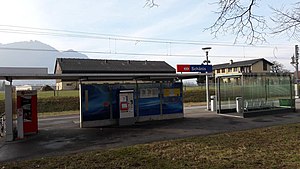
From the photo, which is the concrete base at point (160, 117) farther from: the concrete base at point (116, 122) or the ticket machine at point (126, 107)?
the ticket machine at point (126, 107)

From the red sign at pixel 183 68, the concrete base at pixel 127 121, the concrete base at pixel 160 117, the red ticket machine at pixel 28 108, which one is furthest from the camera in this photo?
the red sign at pixel 183 68

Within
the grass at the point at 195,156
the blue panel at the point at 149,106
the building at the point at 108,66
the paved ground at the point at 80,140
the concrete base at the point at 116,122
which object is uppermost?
the building at the point at 108,66

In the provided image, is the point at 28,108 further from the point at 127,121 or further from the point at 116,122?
the point at 127,121

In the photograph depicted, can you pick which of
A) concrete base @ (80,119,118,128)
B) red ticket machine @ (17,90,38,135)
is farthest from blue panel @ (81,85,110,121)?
red ticket machine @ (17,90,38,135)

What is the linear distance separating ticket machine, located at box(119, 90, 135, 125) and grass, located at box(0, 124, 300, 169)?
16.5 ft

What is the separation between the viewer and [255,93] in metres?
15.9

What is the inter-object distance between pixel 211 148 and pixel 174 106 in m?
7.58

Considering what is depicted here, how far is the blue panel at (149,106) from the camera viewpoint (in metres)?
14.0

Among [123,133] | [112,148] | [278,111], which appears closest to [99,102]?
[123,133]

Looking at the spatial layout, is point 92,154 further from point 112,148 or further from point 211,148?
point 211,148

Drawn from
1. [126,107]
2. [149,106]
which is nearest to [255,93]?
[149,106]

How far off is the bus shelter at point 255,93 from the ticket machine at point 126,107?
612 centimetres

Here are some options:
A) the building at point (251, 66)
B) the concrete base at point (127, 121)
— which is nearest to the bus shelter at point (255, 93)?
the concrete base at point (127, 121)

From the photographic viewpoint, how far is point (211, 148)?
7230 mm
